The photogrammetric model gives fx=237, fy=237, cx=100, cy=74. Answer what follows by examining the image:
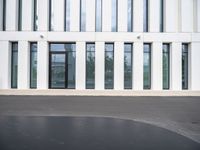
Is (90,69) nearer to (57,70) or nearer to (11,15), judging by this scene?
(57,70)

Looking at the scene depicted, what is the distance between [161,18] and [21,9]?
37.2ft

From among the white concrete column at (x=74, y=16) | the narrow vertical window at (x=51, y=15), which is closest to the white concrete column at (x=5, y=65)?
the narrow vertical window at (x=51, y=15)

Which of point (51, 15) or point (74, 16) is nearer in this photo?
point (74, 16)

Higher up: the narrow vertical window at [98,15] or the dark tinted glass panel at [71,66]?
the narrow vertical window at [98,15]

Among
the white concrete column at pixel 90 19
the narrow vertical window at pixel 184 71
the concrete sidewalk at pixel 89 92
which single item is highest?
the white concrete column at pixel 90 19

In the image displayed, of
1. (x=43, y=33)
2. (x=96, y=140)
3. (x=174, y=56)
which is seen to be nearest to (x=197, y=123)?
(x=96, y=140)

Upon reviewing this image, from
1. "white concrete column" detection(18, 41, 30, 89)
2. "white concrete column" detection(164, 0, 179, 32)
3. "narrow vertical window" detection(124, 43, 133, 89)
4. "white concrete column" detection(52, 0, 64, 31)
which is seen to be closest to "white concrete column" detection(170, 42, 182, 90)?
"white concrete column" detection(164, 0, 179, 32)

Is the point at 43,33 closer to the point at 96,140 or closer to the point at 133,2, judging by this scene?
the point at 133,2

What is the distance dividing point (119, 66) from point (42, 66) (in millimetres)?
6024

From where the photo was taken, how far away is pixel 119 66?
730 inches

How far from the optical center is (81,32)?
1855 cm

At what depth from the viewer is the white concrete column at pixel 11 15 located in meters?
18.5

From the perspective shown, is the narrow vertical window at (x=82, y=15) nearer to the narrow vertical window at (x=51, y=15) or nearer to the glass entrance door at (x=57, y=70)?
the narrow vertical window at (x=51, y=15)

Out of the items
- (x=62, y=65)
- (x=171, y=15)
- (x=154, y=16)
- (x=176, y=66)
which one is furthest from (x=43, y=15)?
(x=176, y=66)
